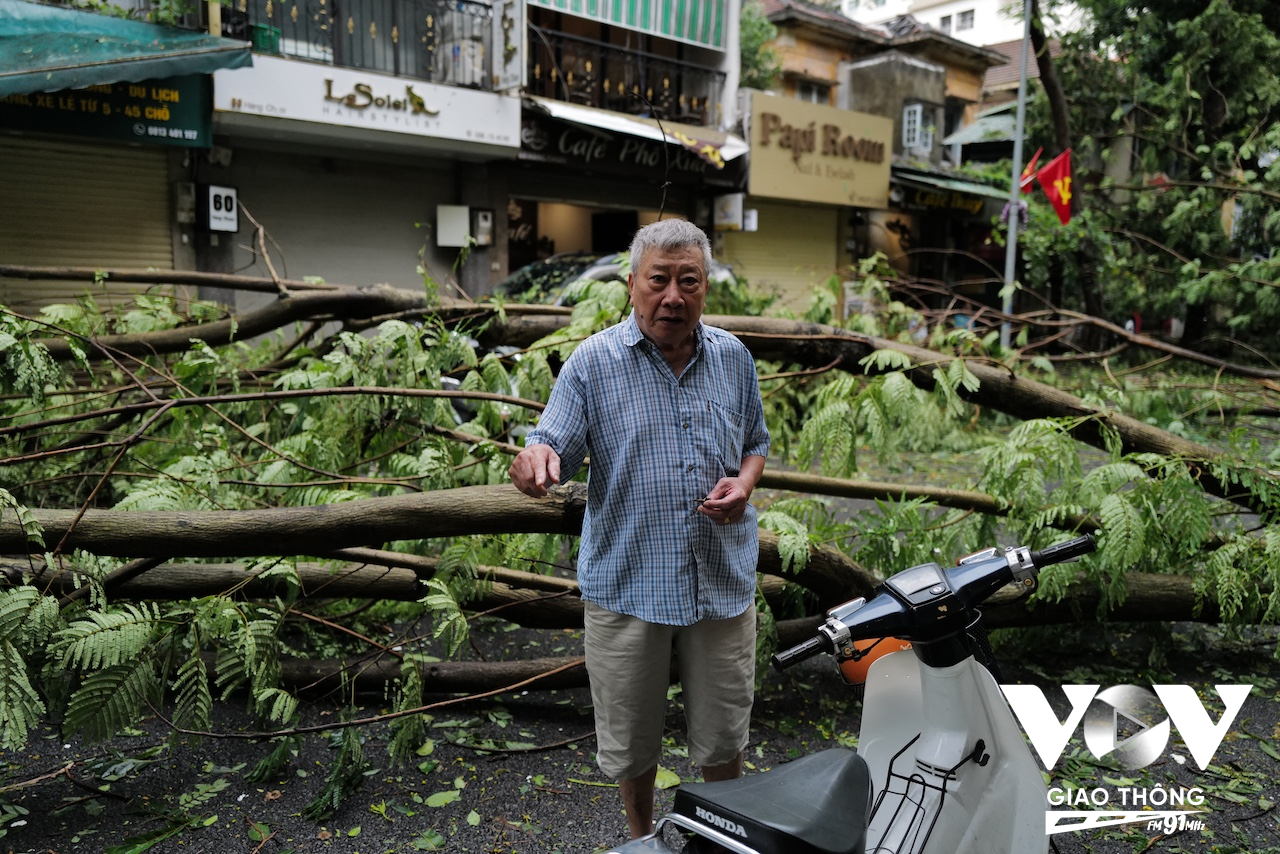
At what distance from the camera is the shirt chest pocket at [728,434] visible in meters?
2.60

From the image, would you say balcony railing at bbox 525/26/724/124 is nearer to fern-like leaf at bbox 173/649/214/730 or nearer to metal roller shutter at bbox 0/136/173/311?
metal roller shutter at bbox 0/136/173/311

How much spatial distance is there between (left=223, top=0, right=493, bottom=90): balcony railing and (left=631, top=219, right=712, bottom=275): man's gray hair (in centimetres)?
1036

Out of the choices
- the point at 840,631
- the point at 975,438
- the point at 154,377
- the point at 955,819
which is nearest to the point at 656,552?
the point at 840,631

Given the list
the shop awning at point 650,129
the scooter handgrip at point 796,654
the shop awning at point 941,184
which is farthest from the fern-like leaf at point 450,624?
the shop awning at point 941,184

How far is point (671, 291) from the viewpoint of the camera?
249cm

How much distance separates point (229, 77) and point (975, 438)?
8.83 meters

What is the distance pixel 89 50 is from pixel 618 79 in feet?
29.0

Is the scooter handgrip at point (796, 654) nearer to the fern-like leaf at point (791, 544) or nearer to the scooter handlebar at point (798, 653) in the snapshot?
the scooter handlebar at point (798, 653)

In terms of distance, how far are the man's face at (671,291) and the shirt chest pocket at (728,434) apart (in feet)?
0.72

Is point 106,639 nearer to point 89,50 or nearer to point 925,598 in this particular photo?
point 925,598

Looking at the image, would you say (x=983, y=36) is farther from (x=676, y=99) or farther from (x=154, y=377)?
(x=154, y=377)

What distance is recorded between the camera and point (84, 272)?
16.5ft

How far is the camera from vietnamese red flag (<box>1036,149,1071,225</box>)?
14.0 metres

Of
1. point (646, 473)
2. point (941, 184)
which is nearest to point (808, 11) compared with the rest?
point (941, 184)
